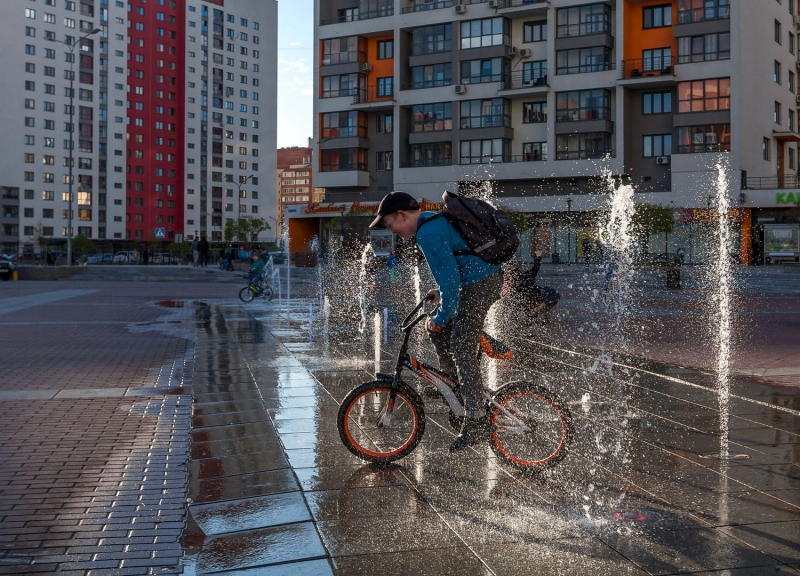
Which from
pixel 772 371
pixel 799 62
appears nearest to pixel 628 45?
pixel 799 62

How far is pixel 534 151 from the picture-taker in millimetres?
62438

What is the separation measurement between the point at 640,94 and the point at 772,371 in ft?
174

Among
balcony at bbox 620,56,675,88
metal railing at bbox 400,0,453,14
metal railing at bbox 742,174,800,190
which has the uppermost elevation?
metal railing at bbox 400,0,453,14

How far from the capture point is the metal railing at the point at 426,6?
210 ft

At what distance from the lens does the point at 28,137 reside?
10694 centimetres

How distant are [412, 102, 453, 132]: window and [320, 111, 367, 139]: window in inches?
177

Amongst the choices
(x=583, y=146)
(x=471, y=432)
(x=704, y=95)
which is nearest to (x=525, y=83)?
(x=583, y=146)

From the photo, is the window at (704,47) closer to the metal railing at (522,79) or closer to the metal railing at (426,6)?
the metal railing at (522,79)

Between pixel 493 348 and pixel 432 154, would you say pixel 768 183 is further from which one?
pixel 493 348

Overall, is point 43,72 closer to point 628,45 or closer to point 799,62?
point 628,45

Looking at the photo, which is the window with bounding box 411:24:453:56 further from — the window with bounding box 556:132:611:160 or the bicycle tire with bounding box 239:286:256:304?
the bicycle tire with bounding box 239:286:256:304

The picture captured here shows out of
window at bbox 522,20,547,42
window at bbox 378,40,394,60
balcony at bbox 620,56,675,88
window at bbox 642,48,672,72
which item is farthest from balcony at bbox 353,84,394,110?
window at bbox 642,48,672,72

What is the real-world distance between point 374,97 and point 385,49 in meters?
3.91

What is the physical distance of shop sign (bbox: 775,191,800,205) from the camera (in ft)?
177
